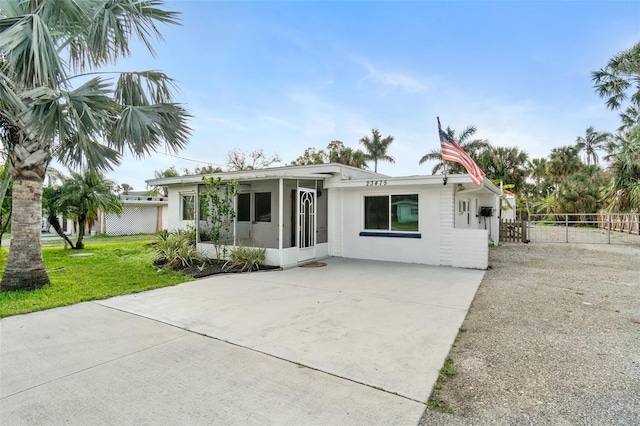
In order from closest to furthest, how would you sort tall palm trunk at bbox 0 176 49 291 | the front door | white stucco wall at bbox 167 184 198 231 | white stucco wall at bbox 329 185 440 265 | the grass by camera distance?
the grass, tall palm trunk at bbox 0 176 49 291, white stucco wall at bbox 329 185 440 265, the front door, white stucco wall at bbox 167 184 198 231

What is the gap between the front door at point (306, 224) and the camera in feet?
31.1

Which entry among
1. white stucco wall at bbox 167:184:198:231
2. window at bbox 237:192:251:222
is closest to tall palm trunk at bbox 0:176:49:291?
window at bbox 237:192:251:222

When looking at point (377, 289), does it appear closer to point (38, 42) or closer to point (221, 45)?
point (38, 42)

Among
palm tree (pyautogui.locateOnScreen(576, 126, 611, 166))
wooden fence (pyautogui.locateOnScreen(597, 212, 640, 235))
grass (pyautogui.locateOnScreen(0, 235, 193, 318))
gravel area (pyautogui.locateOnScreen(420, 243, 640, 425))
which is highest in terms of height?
palm tree (pyautogui.locateOnScreen(576, 126, 611, 166))

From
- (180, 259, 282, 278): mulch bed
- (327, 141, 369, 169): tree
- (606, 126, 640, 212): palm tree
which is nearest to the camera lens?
(180, 259, 282, 278): mulch bed

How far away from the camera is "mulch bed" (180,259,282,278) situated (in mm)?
7927

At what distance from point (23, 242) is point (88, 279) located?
153 centimetres

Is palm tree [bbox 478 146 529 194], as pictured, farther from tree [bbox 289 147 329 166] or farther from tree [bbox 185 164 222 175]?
tree [bbox 185 164 222 175]

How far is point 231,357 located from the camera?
333 cm

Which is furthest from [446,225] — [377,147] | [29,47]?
[377,147]

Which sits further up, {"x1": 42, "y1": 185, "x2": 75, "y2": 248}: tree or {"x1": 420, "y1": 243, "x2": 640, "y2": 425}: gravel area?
{"x1": 42, "y1": 185, "x2": 75, "y2": 248}: tree

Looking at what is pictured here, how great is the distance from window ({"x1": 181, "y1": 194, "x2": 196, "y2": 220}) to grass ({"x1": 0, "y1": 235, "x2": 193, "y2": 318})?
2538 mm

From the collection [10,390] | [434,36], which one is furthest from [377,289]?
[434,36]

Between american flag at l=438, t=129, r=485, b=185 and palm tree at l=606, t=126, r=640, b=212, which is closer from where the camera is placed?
american flag at l=438, t=129, r=485, b=185
